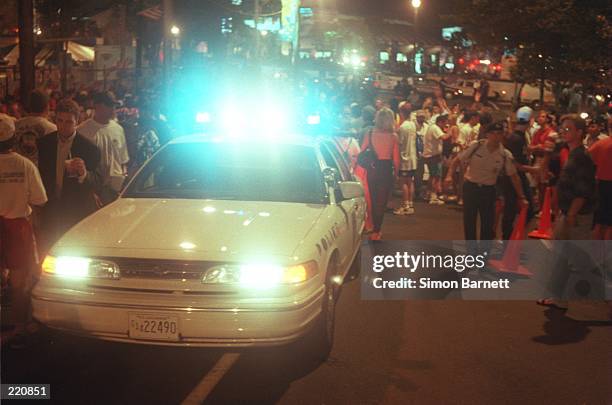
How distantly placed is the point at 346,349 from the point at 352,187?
139 centimetres

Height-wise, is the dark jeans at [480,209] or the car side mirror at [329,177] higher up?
the car side mirror at [329,177]

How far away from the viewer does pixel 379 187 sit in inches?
434

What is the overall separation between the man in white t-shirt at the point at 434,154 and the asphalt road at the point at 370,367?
8.43 metres

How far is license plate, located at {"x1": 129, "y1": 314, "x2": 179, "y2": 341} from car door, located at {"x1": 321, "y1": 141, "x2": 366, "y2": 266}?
2.11 meters

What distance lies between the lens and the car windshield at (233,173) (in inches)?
273

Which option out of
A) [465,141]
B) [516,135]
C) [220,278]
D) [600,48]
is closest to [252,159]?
[220,278]

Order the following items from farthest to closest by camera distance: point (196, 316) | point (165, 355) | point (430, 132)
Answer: point (430, 132) < point (165, 355) < point (196, 316)

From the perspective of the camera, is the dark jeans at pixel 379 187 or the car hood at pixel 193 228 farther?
the dark jeans at pixel 379 187

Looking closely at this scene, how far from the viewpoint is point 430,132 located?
15.8 metres

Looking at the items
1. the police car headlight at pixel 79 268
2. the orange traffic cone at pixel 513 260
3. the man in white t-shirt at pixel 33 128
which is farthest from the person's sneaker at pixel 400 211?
the police car headlight at pixel 79 268

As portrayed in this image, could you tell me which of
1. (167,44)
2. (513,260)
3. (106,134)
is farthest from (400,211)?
(167,44)

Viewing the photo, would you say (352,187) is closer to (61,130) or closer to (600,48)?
(61,130)

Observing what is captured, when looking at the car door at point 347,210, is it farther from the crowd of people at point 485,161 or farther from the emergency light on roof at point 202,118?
the emergency light on roof at point 202,118

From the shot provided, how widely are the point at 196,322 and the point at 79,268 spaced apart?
0.93m
